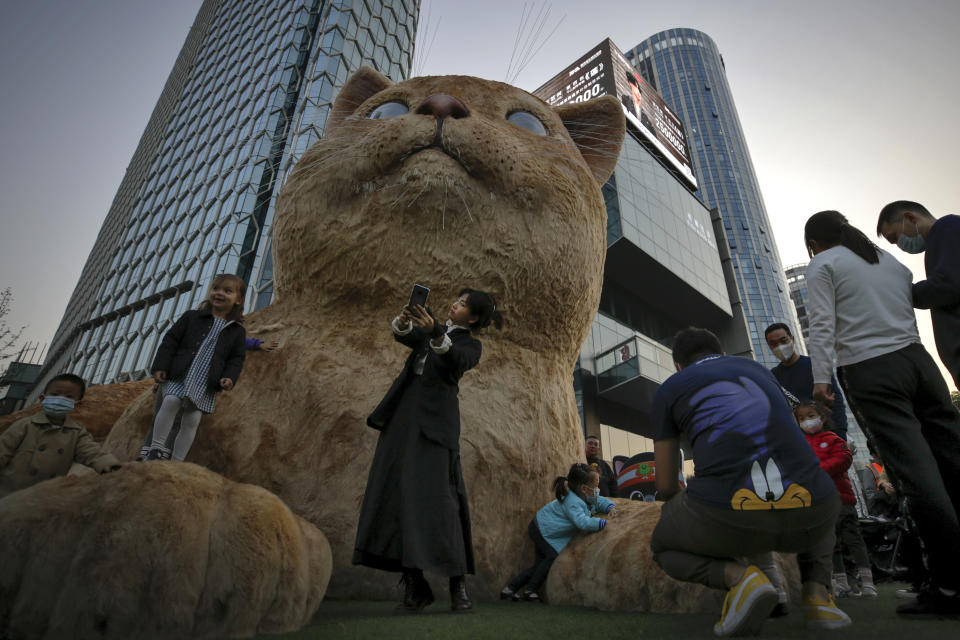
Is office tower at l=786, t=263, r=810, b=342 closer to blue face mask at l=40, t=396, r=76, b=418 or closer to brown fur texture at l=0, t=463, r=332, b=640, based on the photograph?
blue face mask at l=40, t=396, r=76, b=418

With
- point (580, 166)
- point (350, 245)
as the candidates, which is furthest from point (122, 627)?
point (580, 166)

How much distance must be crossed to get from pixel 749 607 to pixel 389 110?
9.70ft

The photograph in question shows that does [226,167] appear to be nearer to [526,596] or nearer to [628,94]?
[628,94]

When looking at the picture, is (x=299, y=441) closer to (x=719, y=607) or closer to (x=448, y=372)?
(x=448, y=372)

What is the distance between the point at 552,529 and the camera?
2.41 meters

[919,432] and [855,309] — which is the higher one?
[855,309]

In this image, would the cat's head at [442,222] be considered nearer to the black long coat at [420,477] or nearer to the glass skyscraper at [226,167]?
the black long coat at [420,477]

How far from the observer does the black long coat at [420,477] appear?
1.82 meters

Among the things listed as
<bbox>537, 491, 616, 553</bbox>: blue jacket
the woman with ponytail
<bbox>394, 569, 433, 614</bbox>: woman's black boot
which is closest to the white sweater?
the woman with ponytail

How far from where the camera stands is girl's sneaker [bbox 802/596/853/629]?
5.15 feet

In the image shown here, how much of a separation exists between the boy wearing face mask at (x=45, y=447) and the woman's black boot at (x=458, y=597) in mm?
1457

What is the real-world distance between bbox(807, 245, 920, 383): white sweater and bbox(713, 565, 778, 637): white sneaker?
3.03ft

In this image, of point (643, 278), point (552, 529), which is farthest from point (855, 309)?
point (643, 278)

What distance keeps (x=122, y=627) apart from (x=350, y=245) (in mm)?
1929
